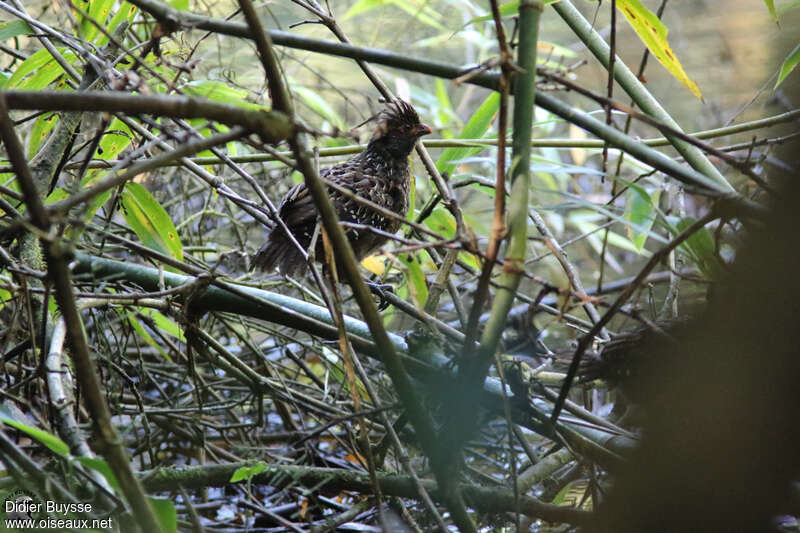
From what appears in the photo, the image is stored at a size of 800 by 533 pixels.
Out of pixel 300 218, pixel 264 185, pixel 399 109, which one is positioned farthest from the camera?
pixel 264 185

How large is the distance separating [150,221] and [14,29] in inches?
24.2

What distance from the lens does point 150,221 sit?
2.12 metres

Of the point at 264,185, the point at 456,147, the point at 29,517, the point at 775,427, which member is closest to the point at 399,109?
the point at 456,147

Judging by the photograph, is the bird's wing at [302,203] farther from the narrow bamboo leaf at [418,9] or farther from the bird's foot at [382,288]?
the narrow bamboo leaf at [418,9]

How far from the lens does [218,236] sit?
4055mm

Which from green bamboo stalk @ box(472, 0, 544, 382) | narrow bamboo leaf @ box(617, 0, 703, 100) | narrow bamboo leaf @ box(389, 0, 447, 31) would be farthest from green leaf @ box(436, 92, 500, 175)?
narrow bamboo leaf @ box(389, 0, 447, 31)

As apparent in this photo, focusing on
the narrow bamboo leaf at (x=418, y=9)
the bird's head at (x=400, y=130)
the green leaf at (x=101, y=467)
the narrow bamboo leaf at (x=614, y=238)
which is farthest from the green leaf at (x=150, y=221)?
the narrow bamboo leaf at (x=614, y=238)

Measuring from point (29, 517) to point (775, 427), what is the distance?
1305 millimetres

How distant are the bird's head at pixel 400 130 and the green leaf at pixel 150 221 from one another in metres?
1.20

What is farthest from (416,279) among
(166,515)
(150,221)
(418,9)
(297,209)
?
(418,9)

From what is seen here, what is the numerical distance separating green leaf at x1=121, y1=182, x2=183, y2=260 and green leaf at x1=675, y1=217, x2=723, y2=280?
4.47ft

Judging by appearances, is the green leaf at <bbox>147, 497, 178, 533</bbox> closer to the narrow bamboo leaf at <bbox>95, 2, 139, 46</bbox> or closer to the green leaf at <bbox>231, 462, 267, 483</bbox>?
the green leaf at <bbox>231, 462, 267, 483</bbox>

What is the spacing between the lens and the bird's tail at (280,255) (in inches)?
112

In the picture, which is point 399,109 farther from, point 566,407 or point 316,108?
point 566,407
